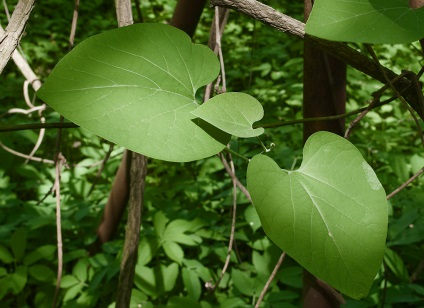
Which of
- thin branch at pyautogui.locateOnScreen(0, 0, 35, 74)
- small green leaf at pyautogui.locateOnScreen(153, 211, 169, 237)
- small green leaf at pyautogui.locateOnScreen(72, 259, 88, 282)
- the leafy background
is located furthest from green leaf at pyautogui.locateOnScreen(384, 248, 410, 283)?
thin branch at pyautogui.locateOnScreen(0, 0, 35, 74)

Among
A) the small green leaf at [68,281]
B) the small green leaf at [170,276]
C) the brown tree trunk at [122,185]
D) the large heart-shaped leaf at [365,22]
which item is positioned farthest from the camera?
the small green leaf at [68,281]

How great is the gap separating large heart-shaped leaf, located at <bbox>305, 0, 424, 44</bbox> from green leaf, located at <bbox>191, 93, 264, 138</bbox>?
103 mm

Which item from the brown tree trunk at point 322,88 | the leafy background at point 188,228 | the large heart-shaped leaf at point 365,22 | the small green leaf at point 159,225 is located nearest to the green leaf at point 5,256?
the leafy background at point 188,228

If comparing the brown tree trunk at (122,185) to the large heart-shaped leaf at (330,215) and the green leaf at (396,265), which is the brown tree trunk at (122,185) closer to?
the large heart-shaped leaf at (330,215)

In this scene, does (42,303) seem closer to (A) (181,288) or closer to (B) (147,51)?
(A) (181,288)

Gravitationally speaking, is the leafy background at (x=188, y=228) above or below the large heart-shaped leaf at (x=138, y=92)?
below

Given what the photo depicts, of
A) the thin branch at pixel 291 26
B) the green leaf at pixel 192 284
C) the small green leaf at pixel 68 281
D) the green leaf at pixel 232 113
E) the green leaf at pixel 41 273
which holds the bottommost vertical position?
the small green leaf at pixel 68 281

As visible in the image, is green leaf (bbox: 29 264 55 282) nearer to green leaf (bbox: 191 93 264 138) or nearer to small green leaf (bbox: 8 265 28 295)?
small green leaf (bbox: 8 265 28 295)

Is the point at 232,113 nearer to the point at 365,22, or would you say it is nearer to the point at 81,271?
the point at 365,22

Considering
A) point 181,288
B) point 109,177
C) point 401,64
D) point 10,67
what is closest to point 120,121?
point 181,288

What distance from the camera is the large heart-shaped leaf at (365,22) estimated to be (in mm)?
338

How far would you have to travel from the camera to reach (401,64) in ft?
7.29

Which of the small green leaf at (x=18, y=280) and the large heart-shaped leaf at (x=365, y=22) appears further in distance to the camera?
the small green leaf at (x=18, y=280)

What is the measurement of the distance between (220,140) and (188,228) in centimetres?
100
